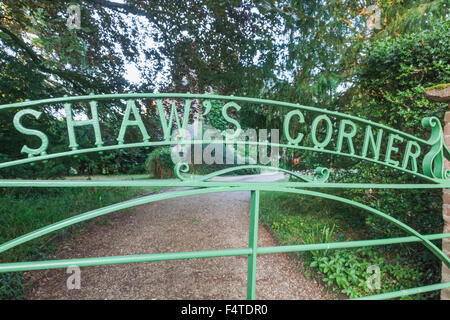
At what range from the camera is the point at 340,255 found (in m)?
2.87

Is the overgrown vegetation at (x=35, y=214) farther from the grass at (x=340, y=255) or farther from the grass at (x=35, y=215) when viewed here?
the grass at (x=340, y=255)

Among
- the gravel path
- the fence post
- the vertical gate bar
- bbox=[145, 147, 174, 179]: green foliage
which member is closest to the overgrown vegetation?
the gravel path

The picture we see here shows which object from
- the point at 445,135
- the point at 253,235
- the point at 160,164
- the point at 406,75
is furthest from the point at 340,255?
the point at 160,164

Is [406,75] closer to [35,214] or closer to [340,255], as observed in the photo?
[340,255]

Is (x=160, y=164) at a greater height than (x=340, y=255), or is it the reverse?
(x=160, y=164)

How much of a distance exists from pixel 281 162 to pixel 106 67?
11.6 feet

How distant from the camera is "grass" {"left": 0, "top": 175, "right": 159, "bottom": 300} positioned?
247 cm

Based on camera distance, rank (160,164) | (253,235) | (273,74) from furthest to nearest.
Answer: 1. (160,164)
2. (273,74)
3. (253,235)

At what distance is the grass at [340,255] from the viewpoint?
97.7 inches

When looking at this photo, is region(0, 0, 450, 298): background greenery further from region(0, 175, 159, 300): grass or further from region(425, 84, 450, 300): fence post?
region(425, 84, 450, 300): fence post

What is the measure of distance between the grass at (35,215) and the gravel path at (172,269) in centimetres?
19

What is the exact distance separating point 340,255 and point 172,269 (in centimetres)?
219

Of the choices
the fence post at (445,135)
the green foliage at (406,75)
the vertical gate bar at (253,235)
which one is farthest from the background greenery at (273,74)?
the vertical gate bar at (253,235)

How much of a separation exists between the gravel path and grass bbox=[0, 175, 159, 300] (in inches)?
7.6
